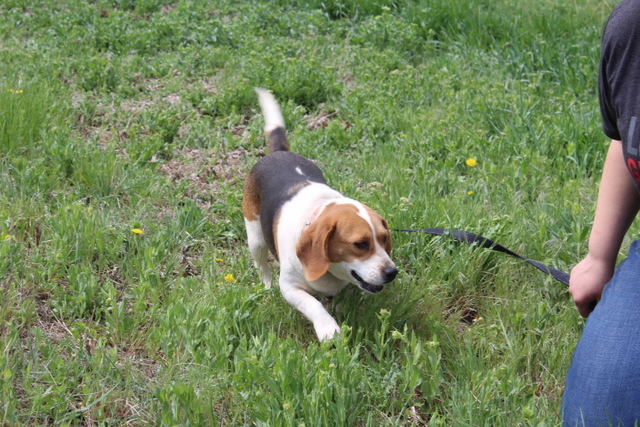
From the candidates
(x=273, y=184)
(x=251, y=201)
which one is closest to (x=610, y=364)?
(x=273, y=184)

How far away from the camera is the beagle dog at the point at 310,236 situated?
9.16 ft

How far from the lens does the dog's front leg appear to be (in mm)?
2734

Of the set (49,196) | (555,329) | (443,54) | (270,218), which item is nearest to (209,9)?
(443,54)

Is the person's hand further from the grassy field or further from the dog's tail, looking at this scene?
the dog's tail

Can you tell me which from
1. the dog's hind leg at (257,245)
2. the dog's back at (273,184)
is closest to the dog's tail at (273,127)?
the dog's back at (273,184)

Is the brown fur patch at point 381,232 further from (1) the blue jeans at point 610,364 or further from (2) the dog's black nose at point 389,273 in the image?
(1) the blue jeans at point 610,364

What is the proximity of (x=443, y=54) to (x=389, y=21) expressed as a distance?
70cm

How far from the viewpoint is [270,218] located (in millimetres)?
3287

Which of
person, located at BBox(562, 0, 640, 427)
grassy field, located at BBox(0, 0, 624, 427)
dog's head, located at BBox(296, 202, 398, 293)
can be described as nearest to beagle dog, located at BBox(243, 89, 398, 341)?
dog's head, located at BBox(296, 202, 398, 293)

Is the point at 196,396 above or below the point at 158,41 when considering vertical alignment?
above

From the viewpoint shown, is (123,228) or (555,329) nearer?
(555,329)

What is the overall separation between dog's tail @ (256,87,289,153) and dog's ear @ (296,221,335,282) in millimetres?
1089

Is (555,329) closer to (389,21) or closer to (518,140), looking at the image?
(518,140)

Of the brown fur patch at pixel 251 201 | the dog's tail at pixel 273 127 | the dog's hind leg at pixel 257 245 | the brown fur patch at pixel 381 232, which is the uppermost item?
the brown fur patch at pixel 381 232
